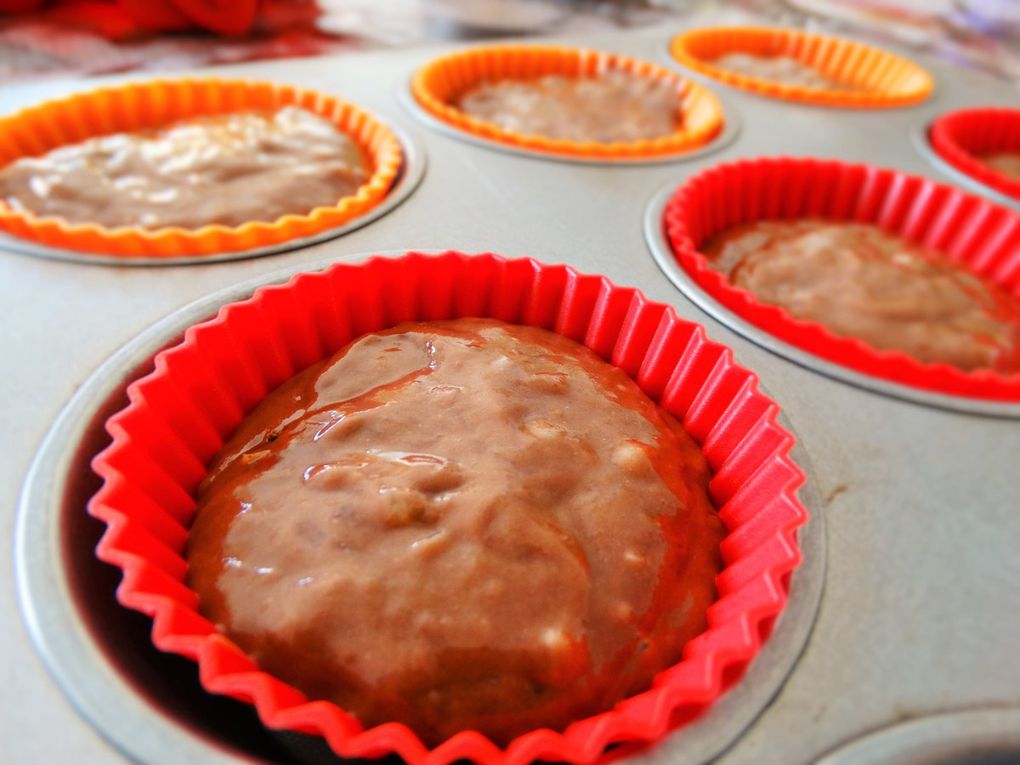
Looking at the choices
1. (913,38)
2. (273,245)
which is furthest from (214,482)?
(913,38)

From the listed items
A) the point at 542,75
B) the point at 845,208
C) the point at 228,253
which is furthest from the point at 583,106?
the point at 228,253

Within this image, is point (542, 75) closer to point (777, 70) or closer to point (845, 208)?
point (777, 70)

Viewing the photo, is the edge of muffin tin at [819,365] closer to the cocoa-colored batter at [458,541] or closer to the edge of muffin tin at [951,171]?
the cocoa-colored batter at [458,541]

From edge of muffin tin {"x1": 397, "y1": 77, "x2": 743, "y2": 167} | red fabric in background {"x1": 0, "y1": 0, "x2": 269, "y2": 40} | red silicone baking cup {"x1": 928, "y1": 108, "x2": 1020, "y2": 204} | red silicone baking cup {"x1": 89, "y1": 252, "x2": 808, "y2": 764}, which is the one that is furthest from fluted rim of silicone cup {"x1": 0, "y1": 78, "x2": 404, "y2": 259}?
red silicone baking cup {"x1": 928, "y1": 108, "x2": 1020, "y2": 204}

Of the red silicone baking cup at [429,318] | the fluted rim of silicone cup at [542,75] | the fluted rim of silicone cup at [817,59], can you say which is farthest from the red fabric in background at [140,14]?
A: the red silicone baking cup at [429,318]

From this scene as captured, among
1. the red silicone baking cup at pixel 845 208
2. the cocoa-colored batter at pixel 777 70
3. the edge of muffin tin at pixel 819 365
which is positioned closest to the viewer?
the edge of muffin tin at pixel 819 365

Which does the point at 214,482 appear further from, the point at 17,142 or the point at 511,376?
the point at 17,142

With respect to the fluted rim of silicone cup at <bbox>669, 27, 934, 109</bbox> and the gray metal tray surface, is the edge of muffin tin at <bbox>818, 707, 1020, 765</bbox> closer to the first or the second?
the gray metal tray surface
